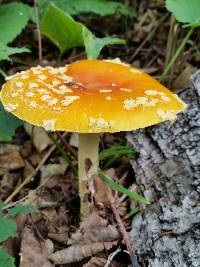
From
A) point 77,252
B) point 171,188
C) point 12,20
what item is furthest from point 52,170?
point 12,20

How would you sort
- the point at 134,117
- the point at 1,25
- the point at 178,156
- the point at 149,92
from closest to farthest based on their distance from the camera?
the point at 134,117 → the point at 149,92 → the point at 178,156 → the point at 1,25

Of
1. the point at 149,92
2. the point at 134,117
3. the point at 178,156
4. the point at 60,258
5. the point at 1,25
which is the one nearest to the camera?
the point at 134,117

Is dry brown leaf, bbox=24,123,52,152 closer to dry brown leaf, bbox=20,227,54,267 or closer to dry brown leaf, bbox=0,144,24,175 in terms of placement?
dry brown leaf, bbox=0,144,24,175

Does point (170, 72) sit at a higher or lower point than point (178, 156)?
higher

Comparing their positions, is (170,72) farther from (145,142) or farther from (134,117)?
(134,117)

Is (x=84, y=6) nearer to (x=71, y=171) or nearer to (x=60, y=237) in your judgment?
(x=71, y=171)

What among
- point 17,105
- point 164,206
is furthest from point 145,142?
point 17,105
